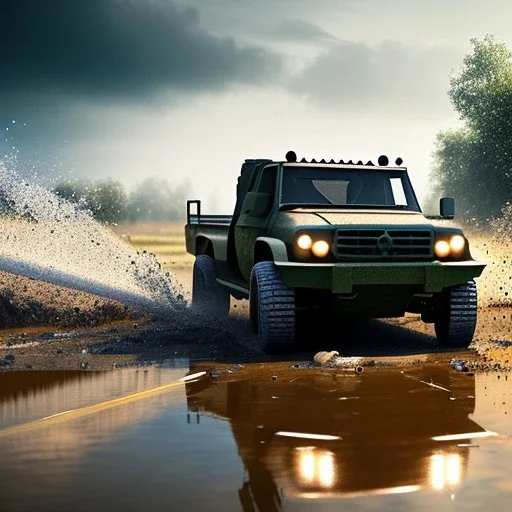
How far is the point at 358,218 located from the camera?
31.4 feet

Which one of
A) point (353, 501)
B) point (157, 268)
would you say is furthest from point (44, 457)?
point (157, 268)

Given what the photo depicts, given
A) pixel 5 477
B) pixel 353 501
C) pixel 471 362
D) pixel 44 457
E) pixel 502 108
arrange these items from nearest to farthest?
1. pixel 353 501
2. pixel 5 477
3. pixel 44 457
4. pixel 471 362
5. pixel 502 108

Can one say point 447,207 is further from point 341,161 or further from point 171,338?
point 171,338

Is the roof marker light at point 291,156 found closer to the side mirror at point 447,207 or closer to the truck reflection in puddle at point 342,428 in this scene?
the side mirror at point 447,207

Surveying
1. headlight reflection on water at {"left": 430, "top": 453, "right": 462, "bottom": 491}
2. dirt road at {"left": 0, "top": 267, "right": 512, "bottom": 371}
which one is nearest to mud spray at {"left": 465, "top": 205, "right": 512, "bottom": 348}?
dirt road at {"left": 0, "top": 267, "right": 512, "bottom": 371}

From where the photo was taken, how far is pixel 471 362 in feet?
28.7

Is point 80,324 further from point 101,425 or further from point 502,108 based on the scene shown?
point 502,108

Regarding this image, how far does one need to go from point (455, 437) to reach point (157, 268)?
11361 mm

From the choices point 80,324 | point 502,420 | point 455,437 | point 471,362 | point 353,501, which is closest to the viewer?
point 353,501

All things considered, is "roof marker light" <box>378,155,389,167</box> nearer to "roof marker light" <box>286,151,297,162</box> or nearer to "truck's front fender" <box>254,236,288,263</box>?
"roof marker light" <box>286,151,297,162</box>

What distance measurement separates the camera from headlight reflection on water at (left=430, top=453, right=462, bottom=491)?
447 cm

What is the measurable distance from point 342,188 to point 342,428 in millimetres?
5308

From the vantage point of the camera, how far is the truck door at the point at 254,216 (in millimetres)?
10359

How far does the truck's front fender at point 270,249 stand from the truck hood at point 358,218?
0.96 ft
